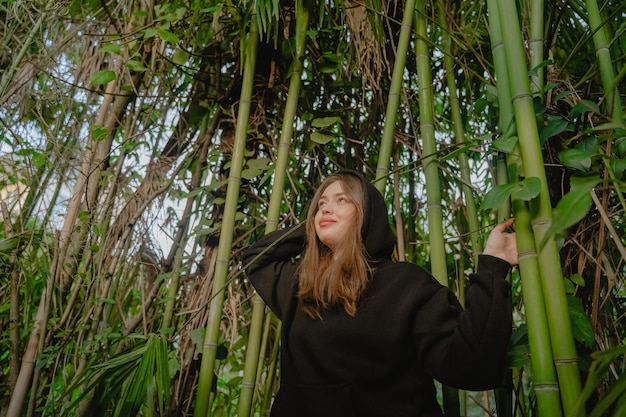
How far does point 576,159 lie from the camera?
101 centimetres

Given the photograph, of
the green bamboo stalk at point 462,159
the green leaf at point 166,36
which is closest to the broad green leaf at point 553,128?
the green bamboo stalk at point 462,159

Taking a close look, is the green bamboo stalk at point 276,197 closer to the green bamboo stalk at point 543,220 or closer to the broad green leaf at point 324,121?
the broad green leaf at point 324,121

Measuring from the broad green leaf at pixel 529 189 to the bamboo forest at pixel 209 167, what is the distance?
38 cm

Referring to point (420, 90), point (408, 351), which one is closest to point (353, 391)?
point (408, 351)

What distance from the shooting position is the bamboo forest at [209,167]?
1.50 metres

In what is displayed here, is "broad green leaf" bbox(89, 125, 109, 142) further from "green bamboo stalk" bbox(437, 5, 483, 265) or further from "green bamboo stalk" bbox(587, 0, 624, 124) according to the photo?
"green bamboo stalk" bbox(587, 0, 624, 124)

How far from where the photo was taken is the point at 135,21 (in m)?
2.15

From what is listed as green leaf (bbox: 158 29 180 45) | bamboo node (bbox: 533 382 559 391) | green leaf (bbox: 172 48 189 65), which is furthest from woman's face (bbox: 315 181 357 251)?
green leaf (bbox: 172 48 189 65)

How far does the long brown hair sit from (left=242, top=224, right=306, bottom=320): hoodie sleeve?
0.07 meters

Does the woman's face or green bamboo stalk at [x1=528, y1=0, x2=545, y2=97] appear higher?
green bamboo stalk at [x1=528, y1=0, x2=545, y2=97]

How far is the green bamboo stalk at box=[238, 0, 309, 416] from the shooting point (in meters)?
1.46

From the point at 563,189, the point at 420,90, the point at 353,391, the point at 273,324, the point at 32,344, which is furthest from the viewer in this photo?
the point at 273,324

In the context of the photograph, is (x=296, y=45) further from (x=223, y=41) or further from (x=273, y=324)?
(x=273, y=324)

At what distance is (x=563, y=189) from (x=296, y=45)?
36.3 inches
